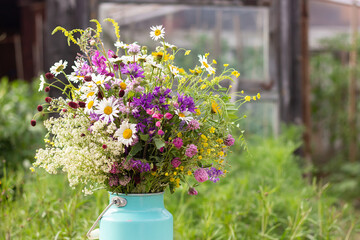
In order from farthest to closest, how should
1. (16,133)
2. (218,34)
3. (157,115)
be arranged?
(218,34), (16,133), (157,115)

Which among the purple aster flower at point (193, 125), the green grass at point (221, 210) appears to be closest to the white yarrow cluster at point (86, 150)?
the purple aster flower at point (193, 125)

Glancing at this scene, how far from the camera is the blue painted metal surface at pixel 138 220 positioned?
139 cm

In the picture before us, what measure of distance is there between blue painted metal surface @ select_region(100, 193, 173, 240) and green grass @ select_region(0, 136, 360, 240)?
366mm

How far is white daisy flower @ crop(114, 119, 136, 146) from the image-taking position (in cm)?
131

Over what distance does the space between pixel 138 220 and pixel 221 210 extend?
3.85ft

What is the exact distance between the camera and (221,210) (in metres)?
2.49

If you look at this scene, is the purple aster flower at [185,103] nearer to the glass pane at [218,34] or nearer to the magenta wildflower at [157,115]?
the magenta wildflower at [157,115]

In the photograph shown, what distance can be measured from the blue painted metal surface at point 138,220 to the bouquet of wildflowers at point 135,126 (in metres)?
0.04

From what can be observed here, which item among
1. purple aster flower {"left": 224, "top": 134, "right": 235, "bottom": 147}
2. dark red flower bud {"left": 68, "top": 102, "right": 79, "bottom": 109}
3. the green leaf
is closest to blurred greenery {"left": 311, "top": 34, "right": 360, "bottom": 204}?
purple aster flower {"left": 224, "top": 134, "right": 235, "bottom": 147}

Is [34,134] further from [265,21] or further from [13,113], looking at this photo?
[265,21]

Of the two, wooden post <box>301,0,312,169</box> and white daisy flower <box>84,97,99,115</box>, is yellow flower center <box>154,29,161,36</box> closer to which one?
white daisy flower <box>84,97,99,115</box>

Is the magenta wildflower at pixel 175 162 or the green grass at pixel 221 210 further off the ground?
the magenta wildflower at pixel 175 162

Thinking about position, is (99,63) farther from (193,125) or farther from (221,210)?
(221,210)

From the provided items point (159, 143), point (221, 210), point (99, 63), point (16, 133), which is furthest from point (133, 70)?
point (16, 133)
